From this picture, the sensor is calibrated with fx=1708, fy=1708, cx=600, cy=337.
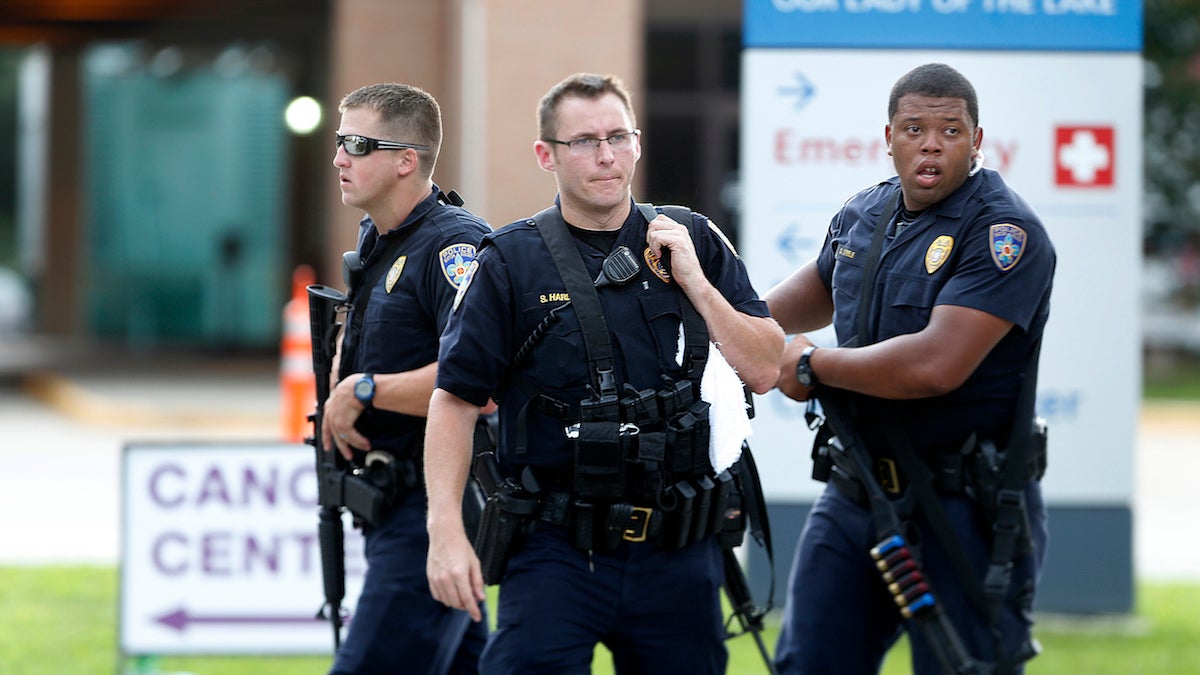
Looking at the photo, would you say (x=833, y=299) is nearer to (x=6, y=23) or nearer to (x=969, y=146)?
(x=969, y=146)

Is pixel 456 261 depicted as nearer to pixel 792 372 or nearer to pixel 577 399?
pixel 577 399

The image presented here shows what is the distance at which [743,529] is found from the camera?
13.2 feet

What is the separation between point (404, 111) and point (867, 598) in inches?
68.2

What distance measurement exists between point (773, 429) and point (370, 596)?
3261 millimetres

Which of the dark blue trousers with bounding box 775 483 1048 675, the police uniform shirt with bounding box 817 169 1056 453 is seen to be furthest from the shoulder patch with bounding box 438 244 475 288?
the dark blue trousers with bounding box 775 483 1048 675

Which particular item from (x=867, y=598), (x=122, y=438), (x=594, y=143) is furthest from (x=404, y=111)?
(x=122, y=438)

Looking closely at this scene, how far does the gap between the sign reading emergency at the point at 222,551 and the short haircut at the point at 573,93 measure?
2.65 meters

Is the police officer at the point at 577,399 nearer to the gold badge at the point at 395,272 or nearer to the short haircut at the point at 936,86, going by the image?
the gold badge at the point at 395,272

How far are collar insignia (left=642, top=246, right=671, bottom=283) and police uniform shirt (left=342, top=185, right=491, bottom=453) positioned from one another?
656 mm

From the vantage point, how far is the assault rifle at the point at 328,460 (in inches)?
184

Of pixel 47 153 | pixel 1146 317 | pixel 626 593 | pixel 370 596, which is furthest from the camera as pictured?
pixel 1146 317

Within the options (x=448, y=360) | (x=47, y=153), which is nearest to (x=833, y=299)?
(x=448, y=360)

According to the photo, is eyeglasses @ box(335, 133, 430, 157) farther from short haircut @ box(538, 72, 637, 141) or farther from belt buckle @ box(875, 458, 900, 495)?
belt buckle @ box(875, 458, 900, 495)

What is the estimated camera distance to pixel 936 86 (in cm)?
412
